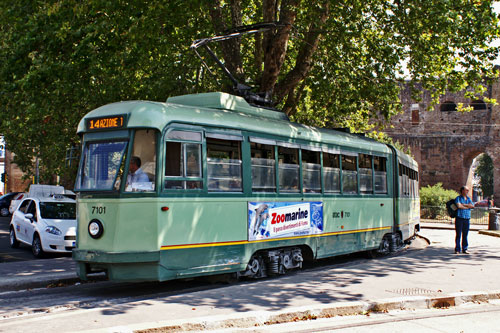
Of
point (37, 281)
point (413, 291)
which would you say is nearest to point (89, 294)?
point (37, 281)

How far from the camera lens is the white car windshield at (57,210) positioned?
1723 centimetres

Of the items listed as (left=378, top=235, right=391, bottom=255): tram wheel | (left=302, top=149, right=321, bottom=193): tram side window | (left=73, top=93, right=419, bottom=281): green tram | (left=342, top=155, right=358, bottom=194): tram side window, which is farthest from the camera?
(left=378, top=235, right=391, bottom=255): tram wheel

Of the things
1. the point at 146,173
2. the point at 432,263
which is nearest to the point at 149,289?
the point at 146,173

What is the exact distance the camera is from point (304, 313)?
8.09m

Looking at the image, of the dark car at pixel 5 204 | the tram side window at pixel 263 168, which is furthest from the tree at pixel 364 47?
the dark car at pixel 5 204

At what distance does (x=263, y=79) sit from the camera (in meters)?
18.1

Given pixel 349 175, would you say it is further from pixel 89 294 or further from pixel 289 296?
pixel 89 294

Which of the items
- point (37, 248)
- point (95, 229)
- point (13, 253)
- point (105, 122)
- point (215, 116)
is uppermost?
point (215, 116)

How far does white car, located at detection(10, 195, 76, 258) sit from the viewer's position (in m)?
16.3

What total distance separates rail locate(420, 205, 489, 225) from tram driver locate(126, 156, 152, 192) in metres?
30.5

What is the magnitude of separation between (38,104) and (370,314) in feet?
42.7

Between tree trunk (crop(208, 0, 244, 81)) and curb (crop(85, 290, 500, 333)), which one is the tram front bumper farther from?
tree trunk (crop(208, 0, 244, 81))

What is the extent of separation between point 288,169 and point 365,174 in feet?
12.6

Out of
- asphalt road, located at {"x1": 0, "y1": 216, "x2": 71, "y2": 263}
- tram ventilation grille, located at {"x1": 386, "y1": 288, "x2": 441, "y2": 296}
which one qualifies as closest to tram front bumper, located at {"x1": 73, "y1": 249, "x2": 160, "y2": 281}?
tram ventilation grille, located at {"x1": 386, "y1": 288, "x2": 441, "y2": 296}
